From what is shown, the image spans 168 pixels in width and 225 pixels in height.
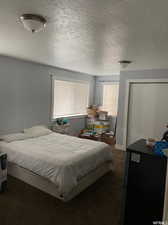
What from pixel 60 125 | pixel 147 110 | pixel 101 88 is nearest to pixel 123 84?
pixel 147 110

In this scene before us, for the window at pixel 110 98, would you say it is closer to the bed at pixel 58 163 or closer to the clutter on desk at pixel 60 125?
the clutter on desk at pixel 60 125

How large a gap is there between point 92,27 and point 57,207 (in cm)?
240

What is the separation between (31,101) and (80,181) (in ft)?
8.06

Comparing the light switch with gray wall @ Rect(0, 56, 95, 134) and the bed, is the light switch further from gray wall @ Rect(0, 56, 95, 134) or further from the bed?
gray wall @ Rect(0, 56, 95, 134)

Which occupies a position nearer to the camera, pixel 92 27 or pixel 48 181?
pixel 92 27

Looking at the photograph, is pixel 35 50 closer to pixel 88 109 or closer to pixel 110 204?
pixel 110 204

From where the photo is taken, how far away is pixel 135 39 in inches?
85.1

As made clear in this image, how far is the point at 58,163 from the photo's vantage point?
2.47 m

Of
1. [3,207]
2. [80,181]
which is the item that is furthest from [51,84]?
[3,207]

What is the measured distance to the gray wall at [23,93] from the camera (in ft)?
11.9

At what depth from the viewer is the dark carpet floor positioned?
6.76 ft

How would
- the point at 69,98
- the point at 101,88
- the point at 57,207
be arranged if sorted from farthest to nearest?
the point at 101,88 < the point at 69,98 < the point at 57,207

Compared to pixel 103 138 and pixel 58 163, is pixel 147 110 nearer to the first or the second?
pixel 103 138

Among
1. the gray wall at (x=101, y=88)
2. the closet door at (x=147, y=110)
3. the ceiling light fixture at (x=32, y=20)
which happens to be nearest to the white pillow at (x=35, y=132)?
the closet door at (x=147, y=110)
